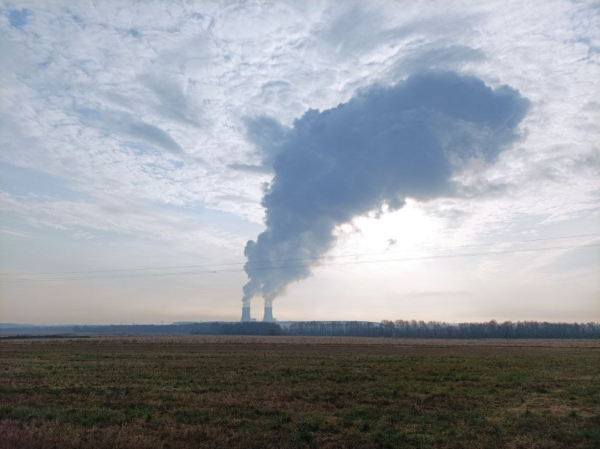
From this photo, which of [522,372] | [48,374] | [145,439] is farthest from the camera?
[522,372]

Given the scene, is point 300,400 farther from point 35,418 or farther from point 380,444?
point 35,418

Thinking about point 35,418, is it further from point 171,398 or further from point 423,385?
point 423,385

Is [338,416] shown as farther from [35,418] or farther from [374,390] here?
[35,418]

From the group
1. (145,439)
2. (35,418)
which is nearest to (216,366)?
(35,418)

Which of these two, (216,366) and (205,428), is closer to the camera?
(205,428)

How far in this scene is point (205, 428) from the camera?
14.0 m

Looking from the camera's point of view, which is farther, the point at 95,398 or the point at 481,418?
the point at 95,398

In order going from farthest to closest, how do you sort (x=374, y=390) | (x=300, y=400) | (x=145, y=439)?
(x=374, y=390), (x=300, y=400), (x=145, y=439)

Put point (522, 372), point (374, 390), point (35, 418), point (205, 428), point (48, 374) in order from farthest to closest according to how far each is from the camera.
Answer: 1. point (522, 372)
2. point (48, 374)
3. point (374, 390)
4. point (35, 418)
5. point (205, 428)

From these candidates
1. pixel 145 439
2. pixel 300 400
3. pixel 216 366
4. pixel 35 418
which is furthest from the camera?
pixel 216 366

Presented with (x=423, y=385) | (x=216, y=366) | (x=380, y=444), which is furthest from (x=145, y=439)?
(x=216, y=366)

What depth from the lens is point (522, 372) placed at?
31.4m

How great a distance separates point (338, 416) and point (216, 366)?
772 inches

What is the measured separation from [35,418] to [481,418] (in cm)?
1594
